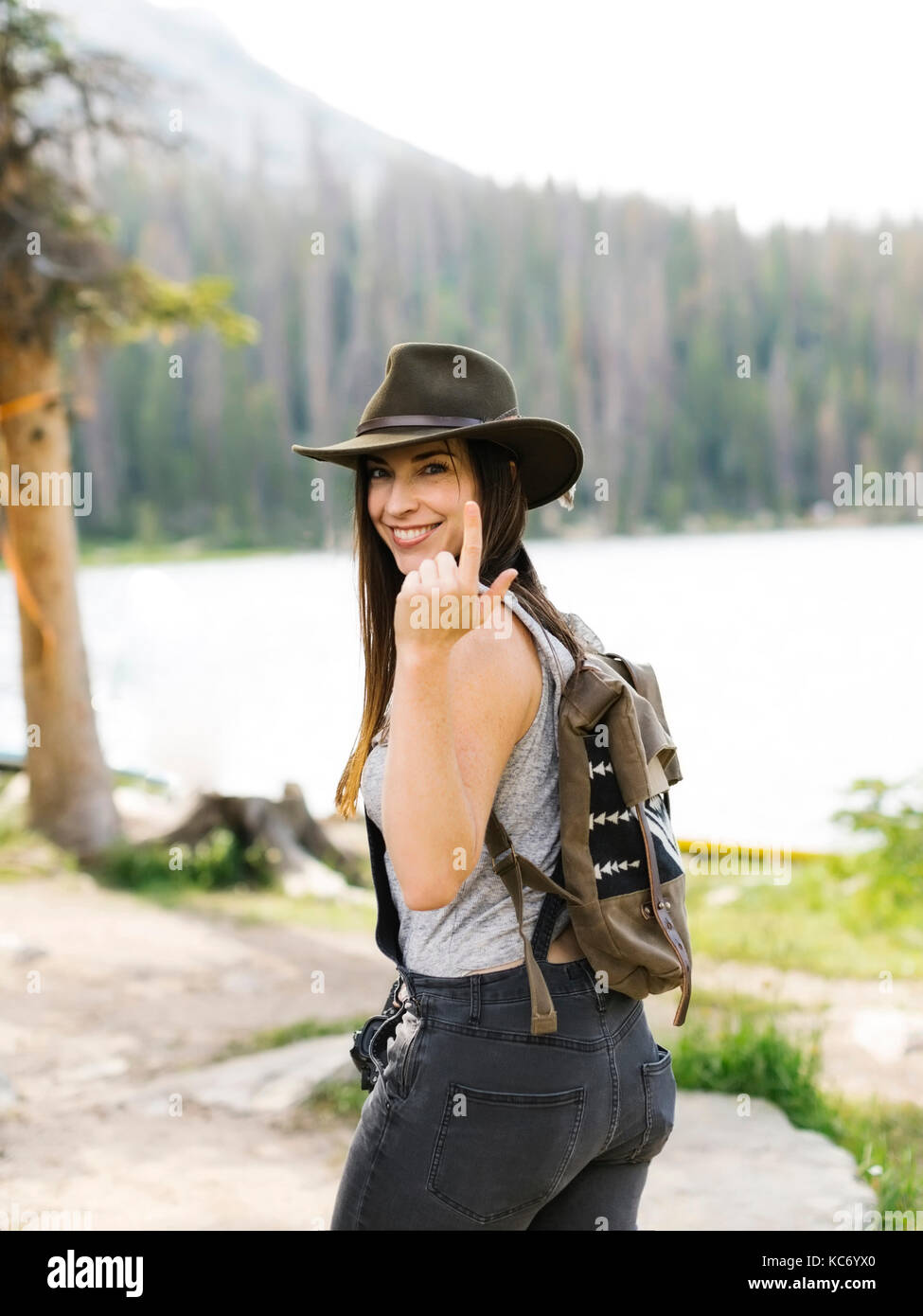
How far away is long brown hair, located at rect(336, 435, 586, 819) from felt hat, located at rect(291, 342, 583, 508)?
0.04 metres

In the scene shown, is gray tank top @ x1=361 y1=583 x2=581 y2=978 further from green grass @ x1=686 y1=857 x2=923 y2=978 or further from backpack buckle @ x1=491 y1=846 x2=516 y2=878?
green grass @ x1=686 y1=857 x2=923 y2=978

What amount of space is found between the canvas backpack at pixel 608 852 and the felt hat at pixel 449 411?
31 cm

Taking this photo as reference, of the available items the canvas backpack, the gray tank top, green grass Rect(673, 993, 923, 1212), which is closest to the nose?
the gray tank top

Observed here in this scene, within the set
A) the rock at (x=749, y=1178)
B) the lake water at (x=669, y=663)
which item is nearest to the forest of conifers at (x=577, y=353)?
the lake water at (x=669, y=663)

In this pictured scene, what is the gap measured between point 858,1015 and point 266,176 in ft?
115

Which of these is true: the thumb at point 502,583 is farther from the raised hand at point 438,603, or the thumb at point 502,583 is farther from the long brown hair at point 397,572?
the long brown hair at point 397,572

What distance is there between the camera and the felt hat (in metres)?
1.55

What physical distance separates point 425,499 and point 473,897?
1.76 feet

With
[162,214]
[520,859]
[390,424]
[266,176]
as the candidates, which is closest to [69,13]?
[390,424]

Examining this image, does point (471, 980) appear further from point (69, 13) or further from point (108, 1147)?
point (69, 13)

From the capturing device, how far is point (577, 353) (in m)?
26.7

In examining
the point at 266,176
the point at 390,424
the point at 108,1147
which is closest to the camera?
the point at 390,424

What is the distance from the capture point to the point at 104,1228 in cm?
326

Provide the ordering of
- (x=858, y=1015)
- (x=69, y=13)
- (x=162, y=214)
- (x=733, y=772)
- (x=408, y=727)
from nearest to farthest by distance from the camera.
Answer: (x=408, y=727), (x=858, y=1015), (x=69, y=13), (x=733, y=772), (x=162, y=214)
